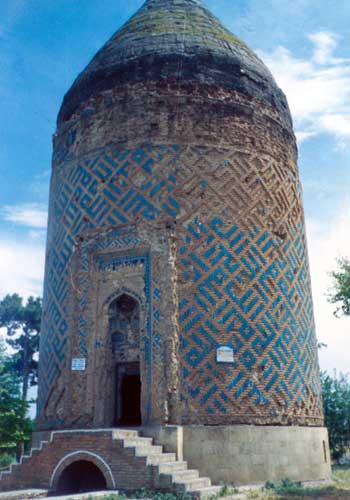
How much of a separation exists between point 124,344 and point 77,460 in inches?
107

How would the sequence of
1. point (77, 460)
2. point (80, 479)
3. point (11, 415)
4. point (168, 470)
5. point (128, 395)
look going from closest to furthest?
point (168, 470)
point (77, 460)
point (80, 479)
point (128, 395)
point (11, 415)

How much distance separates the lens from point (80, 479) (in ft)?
31.5

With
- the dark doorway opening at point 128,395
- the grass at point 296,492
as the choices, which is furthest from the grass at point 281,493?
the dark doorway opening at point 128,395

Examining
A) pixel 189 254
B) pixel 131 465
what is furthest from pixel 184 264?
pixel 131 465

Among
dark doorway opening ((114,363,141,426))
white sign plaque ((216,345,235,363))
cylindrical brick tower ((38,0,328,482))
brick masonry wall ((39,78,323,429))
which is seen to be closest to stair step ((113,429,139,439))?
cylindrical brick tower ((38,0,328,482))

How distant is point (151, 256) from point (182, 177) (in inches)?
73.9

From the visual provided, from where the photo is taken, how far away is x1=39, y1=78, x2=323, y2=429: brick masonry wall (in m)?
10.4

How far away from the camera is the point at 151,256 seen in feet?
36.4

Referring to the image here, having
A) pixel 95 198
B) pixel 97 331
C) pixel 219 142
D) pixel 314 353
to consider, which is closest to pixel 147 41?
A: pixel 219 142

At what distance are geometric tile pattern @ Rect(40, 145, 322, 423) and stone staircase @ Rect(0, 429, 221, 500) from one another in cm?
123

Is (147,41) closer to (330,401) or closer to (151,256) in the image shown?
(151,256)

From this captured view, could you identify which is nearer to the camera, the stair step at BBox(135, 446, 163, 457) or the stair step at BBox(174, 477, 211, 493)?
the stair step at BBox(174, 477, 211, 493)

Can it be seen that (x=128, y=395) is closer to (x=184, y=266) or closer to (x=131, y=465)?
(x=184, y=266)

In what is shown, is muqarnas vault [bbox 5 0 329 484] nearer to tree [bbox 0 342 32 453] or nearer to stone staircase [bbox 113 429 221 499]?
stone staircase [bbox 113 429 221 499]
